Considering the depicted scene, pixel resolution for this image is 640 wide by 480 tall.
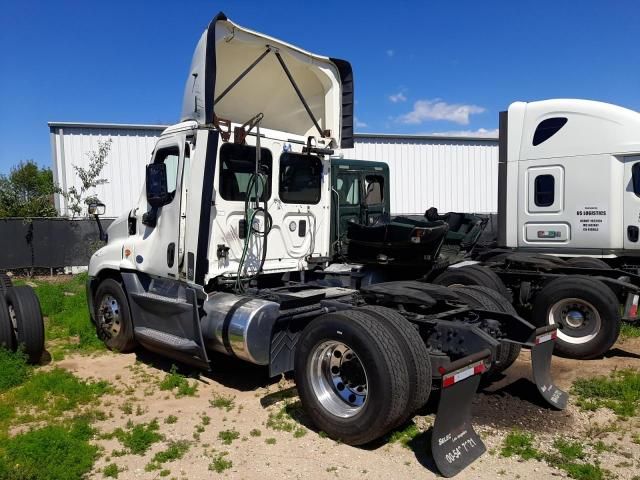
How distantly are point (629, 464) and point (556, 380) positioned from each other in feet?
6.78

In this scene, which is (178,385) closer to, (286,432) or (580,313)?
(286,432)

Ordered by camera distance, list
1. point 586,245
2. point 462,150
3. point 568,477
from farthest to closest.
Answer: point 462,150 < point 586,245 < point 568,477

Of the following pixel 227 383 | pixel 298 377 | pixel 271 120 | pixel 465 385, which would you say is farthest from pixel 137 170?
pixel 465 385

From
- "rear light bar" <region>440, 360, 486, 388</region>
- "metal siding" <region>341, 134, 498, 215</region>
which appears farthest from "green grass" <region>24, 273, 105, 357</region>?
"metal siding" <region>341, 134, 498, 215</region>

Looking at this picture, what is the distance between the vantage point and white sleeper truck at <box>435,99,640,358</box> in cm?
687

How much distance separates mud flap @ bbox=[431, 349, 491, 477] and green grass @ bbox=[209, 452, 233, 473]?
1491 mm

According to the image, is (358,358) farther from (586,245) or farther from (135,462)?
(586,245)

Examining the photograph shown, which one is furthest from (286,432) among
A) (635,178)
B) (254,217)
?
(635,178)

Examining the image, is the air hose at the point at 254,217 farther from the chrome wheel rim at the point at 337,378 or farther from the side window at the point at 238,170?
the chrome wheel rim at the point at 337,378

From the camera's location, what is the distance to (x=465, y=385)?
13.1ft

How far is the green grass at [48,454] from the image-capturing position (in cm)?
377

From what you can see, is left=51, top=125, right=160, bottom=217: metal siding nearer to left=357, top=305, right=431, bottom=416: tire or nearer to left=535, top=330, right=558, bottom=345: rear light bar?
left=357, top=305, right=431, bottom=416: tire

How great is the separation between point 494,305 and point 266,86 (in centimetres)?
369

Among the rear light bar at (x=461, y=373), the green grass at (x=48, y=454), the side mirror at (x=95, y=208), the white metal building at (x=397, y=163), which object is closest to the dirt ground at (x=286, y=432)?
the green grass at (x=48, y=454)
